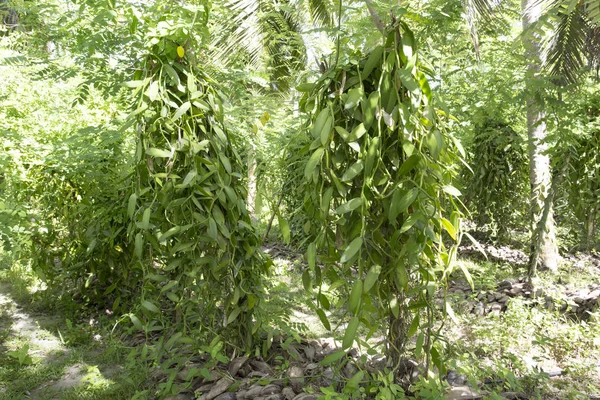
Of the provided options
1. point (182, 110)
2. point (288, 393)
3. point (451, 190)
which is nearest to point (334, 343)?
point (288, 393)

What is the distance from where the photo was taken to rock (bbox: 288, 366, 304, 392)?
188 cm

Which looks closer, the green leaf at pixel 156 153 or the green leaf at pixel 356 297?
the green leaf at pixel 356 297

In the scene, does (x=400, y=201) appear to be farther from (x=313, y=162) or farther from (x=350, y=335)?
(x=350, y=335)

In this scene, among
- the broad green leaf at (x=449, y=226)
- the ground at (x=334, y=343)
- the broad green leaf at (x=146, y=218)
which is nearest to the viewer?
the broad green leaf at (x=449, y=226)

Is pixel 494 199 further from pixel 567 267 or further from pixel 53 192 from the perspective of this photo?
pixel 53 192

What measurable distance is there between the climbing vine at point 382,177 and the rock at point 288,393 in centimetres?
36

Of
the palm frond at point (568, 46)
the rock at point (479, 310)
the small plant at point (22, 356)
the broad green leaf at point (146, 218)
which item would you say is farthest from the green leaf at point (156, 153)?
the palm frond at point (568, 46)

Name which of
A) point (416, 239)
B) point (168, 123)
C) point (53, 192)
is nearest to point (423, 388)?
point (416, 239)

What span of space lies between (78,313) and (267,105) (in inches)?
82.2

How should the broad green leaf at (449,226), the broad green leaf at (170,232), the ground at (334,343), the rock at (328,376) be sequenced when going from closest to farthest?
1. the broad green leaf at (449,226)
2. the broad green leaf at (170,232)
3. the rock at (328,376)
4. the ground at (334,343)

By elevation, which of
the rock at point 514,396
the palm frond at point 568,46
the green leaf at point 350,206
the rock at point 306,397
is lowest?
the rock at point 514,396

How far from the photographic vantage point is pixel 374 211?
5.26 feet

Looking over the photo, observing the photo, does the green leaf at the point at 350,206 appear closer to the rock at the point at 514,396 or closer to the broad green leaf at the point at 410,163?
the broad green leaf at the point at 410,163

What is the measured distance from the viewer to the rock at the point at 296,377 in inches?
74.1
